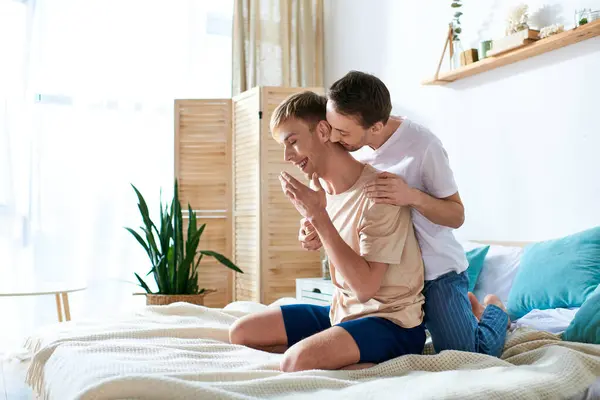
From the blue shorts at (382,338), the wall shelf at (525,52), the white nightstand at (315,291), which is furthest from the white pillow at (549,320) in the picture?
the white nightstand at (315,291)

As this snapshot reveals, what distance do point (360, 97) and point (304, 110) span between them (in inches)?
9.1

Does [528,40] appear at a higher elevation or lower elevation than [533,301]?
higher

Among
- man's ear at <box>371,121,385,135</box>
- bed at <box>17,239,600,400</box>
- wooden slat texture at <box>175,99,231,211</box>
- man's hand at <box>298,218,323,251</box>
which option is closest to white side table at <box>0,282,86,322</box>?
wooden slat texture at <box>175,99,231,211</box>

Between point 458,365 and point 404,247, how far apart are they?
0.38 m

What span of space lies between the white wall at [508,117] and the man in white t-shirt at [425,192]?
1.24 m

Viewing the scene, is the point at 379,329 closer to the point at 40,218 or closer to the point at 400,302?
the point at 400,302

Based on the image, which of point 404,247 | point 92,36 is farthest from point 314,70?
point 404,247

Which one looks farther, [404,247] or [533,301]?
[533,301]

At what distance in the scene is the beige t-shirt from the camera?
1.71 meters

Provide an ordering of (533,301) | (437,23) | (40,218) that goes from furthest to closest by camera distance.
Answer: (40,218) → (437,23) → (533,301)

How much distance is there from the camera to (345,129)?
Result: 1730 millimetres

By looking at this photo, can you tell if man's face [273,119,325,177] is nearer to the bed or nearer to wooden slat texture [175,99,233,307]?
the bed

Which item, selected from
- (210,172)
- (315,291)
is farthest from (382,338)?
(210,172)

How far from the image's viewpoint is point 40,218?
4.36 metres
